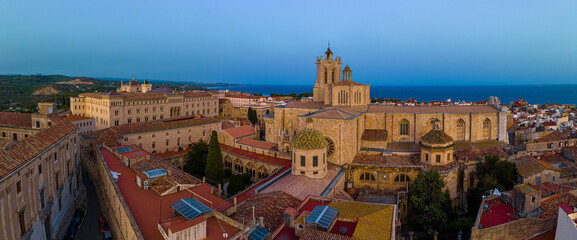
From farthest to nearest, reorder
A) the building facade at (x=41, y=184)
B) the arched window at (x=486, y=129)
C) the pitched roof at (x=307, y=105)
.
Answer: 1. the pitched roof at (x=307, y=105)
2. the arched window at (x=486, y=129)
3. the building facade at (x=41, y=184)

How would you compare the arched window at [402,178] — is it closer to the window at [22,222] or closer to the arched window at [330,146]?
the arched window at [330,146]

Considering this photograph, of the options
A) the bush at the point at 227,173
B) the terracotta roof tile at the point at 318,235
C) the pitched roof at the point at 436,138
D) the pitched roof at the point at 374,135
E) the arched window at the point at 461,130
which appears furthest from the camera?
the bush at the point at 227,173

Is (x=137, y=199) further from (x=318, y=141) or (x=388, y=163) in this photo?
(x=388, y=163)

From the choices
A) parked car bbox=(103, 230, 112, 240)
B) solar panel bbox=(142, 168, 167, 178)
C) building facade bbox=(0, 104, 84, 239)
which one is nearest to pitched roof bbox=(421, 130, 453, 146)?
solar panel bbox=(142, 168, 167, 178)

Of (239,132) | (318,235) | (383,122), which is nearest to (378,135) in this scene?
(383,122)

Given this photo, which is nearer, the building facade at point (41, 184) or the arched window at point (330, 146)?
the building facade at point (41, 184)

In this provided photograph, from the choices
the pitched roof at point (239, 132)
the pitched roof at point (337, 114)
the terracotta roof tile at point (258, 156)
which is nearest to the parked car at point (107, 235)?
the terracotta roof tile at point (258, 156)

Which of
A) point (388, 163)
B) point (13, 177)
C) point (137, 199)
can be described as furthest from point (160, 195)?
point (388, 163)

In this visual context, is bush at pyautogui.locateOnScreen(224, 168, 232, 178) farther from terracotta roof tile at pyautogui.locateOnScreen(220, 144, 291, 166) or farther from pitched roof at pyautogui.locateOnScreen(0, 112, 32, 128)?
pitched roof at pyautogui.locateOnScreen(0, 112, 32, 128)
